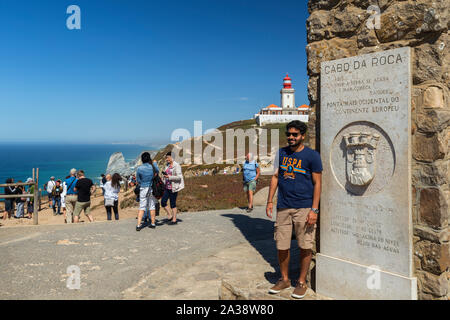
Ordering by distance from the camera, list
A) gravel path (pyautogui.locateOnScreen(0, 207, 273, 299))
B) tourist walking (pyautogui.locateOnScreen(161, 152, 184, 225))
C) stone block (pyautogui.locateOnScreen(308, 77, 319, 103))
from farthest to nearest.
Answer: tourist walking (pyautogui.locateOnScreen(161, 152, 184, 225))
gravel path (pyautogui.locateOnScreen(0, 207, 273, 299))
stone block (pyautogui.locateOnScreen(308, 77, 319, 103))

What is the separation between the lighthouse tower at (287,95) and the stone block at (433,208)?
3407 inches

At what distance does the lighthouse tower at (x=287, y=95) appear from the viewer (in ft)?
288

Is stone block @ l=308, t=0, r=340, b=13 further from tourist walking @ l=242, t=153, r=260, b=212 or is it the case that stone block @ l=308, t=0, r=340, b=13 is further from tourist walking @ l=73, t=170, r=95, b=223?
tourist walking @ l=73, t=170, r=95, b=223

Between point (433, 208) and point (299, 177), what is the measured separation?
55.9 inches

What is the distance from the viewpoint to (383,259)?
3729 millimetres

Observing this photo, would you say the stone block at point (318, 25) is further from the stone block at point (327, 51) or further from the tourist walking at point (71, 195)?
the tourist walking at point (71, 195)

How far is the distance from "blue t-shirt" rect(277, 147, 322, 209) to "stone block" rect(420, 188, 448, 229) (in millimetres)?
1122

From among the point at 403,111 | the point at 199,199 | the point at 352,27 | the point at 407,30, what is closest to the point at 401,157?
the point at 403,111

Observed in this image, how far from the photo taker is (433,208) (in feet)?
11.4

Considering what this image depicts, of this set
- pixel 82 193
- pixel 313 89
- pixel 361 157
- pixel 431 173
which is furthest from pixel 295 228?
pixel 82 193

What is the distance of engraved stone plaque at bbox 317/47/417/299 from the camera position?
3.55 metres

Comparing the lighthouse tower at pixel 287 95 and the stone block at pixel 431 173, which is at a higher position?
the lighthouse tower at pixel 287 95

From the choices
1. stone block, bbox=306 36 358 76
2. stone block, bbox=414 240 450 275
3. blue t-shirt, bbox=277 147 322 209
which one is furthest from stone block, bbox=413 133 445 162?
stone block, bbox=306 36 358 76

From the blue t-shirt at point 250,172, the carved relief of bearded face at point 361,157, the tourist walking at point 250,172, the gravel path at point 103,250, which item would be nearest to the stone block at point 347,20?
the carved relief of bearded face at point 361,157
